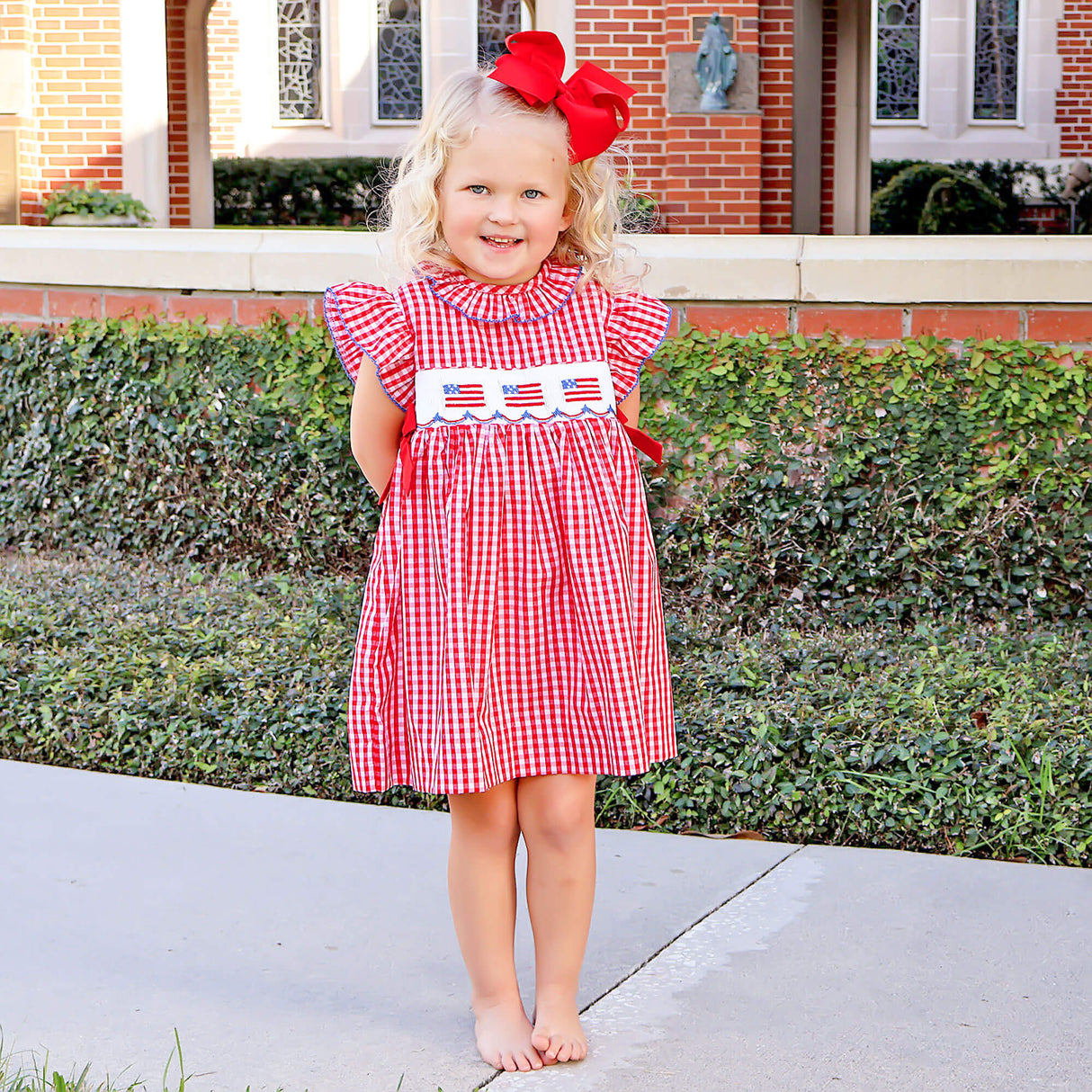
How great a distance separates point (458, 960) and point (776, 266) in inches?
107

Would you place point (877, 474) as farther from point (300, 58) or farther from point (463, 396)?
point (300, 58)

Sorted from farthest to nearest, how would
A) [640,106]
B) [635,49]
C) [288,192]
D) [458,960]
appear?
1. [288,192]
2. [640,106]
3. [635,49]
4. [458,960]

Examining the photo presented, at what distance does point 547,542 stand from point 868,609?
8.47 feet

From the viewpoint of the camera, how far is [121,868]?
10.1ft

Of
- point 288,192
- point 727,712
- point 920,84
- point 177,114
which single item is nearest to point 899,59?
point 920,84

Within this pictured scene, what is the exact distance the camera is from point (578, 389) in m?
2.23

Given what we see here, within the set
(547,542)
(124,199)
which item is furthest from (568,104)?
(124,199)

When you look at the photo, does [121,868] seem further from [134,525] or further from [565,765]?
[134,525]

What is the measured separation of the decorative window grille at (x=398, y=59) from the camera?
73.0ft

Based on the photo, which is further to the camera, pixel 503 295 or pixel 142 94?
pixel 142 94

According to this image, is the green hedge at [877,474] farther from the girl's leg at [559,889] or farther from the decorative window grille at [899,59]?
the decorative window grille at [899,59]

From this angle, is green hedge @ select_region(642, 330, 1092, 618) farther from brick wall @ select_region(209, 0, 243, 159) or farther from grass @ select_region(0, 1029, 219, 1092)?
brick wall @ select_region(209, 0, 243, 159)

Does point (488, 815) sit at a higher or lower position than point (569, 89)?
lower

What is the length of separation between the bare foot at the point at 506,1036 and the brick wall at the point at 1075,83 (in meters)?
19.9
